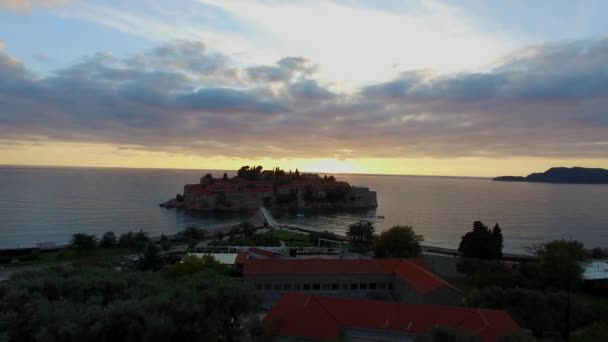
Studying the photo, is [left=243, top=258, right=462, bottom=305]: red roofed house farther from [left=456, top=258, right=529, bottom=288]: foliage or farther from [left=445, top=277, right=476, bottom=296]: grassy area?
[left=445, top=277, right=476, bottom=296]: grassy area

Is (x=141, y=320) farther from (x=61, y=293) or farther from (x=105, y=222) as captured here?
(x=105, y=222)

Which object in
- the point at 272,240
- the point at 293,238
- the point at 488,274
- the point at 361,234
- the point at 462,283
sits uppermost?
the point at 361,234

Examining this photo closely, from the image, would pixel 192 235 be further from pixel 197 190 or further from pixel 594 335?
pixel 197 190

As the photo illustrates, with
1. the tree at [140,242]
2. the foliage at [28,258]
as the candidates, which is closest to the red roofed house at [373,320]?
the foliage at [28,258]

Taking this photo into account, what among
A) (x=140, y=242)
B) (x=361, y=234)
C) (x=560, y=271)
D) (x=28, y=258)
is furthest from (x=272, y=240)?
(x=560, y=271)

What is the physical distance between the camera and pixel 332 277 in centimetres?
2417

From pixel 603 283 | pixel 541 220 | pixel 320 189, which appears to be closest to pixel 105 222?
pixel 320 189

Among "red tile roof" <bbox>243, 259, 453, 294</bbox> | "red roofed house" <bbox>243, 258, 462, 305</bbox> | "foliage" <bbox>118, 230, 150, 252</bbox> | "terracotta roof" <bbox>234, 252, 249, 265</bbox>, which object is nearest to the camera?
"red roofed house" <bbox>243, 258, 462, 305</bbox>

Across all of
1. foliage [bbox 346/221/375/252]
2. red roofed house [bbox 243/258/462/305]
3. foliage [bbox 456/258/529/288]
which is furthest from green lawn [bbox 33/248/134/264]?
foliage [bbox 456/258/529/288]

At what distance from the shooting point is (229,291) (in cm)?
1448

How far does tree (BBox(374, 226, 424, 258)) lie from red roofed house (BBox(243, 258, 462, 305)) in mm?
7548

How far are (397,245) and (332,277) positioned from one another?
10058 millimetres

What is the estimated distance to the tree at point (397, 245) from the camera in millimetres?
32625

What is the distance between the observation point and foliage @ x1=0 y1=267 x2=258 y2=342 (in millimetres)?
11820
